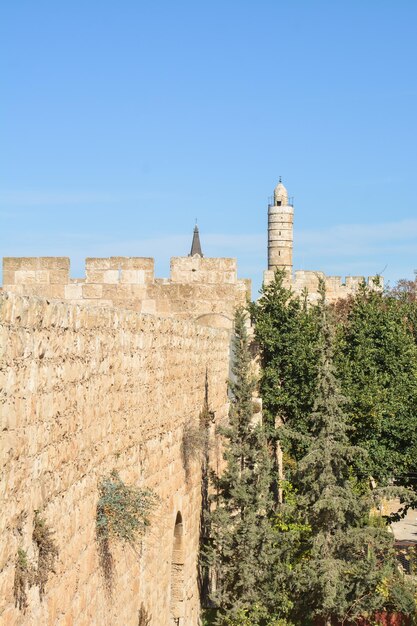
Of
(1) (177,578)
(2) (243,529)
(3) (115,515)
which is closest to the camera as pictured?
(3) (115,515)

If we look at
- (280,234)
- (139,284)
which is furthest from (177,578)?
(280,234)

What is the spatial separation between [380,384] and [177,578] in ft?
31.2

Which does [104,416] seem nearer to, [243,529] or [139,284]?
[139,284]

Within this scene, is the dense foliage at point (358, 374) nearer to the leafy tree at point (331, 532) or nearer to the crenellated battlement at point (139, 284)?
the leafy tree at point (331, 532)

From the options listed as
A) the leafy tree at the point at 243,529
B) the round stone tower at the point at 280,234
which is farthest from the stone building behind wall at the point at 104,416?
the round stone tower at the point at 280,234

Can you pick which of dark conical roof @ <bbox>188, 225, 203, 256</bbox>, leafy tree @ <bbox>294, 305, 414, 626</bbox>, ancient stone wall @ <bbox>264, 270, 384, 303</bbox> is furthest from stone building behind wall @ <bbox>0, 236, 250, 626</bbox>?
dark conical roof @ <bbox>188, 225, 203, 256</bbox>

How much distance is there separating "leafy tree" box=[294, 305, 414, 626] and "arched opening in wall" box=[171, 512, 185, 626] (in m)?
2.43

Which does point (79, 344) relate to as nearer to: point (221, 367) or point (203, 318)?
point (203, 318)

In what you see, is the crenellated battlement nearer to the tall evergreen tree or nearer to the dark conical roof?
the tall evergreen tree

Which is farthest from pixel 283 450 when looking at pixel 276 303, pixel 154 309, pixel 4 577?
pixel 4 577

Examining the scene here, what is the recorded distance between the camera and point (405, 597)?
45.8 feet

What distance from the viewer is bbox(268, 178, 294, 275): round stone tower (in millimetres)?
68125

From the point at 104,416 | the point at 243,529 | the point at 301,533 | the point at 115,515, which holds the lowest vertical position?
the point at 301,533

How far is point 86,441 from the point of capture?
527 centimetres
